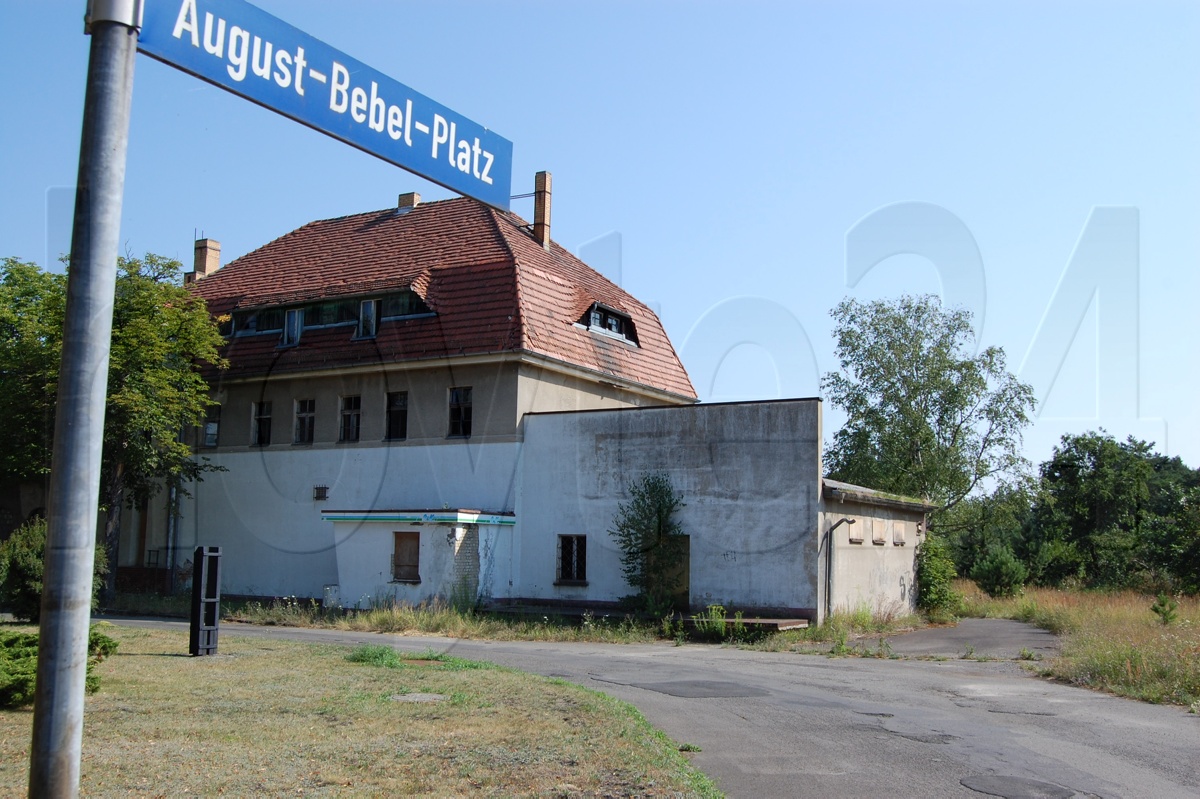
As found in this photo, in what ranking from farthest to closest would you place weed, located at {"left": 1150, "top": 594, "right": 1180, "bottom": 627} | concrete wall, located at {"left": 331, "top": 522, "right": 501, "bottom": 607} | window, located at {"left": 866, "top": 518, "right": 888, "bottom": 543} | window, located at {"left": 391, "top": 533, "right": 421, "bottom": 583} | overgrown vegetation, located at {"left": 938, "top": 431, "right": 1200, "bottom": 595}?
overgrown vegetation, located at {"left": 938, "top": 431, "right": 1200, "bottom": 595}, window, located at {"left": 866, "top": 518, "right": 888, "bottom": 543}, window, located at {"left": 391, "top": 533, "right": 421, "bottom": 583}, concrete wall, located at {"left": 331, "top": 522, "right": 501, "bottom": 607}, weed, located at {"left": 1150, "top": 594, "right": 1180, "bottom": 627}

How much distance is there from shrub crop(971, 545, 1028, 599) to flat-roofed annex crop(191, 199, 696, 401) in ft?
42.3

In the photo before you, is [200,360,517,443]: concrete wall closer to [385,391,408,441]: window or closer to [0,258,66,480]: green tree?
[385,391,408,441]: window

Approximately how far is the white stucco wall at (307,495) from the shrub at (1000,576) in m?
19.5

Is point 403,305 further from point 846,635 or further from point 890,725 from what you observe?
point 890,725

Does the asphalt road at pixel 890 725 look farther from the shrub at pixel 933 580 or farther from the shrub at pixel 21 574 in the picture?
the shrub at pixel 933 580

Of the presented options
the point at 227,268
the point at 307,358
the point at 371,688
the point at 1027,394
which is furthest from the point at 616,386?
the point at 371,688

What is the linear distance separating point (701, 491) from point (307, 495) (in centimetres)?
→ 1182

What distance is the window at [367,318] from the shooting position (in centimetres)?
2866

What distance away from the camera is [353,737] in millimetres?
8375

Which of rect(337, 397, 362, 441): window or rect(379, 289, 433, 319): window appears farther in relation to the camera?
rect(337, 397, 362, 441): window

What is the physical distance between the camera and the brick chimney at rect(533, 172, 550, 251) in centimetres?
3191

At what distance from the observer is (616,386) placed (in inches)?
1190

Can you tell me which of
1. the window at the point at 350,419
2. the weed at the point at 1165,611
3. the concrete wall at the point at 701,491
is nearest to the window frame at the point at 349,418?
the window at the point at 350,419

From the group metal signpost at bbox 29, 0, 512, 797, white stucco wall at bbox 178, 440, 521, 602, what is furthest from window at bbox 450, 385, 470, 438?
metal signpost at bbox 29, 0, 512, 797
